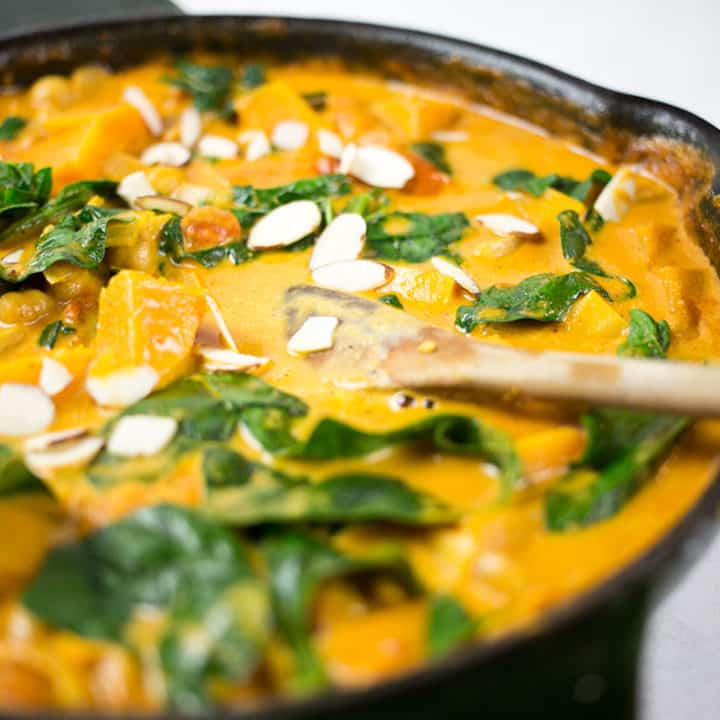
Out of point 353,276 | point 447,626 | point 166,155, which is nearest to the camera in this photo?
point 447,626

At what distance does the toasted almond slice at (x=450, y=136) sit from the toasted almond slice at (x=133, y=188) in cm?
111

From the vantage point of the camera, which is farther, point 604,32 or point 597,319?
point 604,32

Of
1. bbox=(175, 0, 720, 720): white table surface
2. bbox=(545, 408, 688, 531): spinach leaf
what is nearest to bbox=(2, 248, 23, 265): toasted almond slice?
bbox=(545, 408, 688, 531): spinach leaf

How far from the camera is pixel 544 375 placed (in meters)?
2.21

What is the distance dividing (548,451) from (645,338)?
21.5 inches

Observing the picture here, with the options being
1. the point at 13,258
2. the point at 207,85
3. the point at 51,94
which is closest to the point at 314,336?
the point at 13,258

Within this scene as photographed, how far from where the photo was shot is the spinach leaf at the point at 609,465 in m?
2.06

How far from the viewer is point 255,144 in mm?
3684

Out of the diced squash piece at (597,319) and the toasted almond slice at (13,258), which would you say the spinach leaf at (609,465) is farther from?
the toasted almond slice at (13,258)

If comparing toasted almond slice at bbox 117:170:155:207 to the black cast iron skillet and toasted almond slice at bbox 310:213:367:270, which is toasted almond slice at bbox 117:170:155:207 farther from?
the black cast iron skillet

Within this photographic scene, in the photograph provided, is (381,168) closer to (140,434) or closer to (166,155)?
(166,155)

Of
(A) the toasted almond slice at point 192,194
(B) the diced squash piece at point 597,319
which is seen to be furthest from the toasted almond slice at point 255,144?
(B) the diced squash piece at point 597,319

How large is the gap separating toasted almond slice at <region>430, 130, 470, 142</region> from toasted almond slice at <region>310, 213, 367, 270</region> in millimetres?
800

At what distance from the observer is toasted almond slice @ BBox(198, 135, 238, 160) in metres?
3.70
